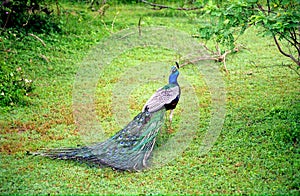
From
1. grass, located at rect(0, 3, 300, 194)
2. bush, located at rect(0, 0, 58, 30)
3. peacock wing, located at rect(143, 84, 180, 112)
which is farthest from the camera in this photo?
bush, located at rect(0, 0, 58, 30)

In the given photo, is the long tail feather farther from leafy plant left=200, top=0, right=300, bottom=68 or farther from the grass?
leafy plant left=200, top=0, right=300, bottom=68

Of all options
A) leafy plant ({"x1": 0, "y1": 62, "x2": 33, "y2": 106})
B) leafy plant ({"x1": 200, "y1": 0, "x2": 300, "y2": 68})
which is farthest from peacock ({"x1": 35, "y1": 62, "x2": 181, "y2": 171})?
leafy plant ({"x1": 0, "y1": 62, "x2": 33, "y2": 106})

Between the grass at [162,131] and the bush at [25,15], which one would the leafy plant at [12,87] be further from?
the bush at [25,15]

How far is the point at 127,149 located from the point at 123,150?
47 mm

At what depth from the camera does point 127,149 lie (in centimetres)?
535

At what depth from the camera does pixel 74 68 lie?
8.76m

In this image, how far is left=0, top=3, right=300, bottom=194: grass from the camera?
4992 millimetres

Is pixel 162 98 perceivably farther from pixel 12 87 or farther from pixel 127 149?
pixel 12 87

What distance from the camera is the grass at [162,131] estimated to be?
4992mm

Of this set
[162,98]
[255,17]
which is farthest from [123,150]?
[255,17]

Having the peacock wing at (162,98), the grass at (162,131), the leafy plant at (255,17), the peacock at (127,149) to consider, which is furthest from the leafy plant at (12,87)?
the leafy plant at (255,17)

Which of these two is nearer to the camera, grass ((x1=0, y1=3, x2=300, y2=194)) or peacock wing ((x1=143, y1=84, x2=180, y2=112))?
grass ((x1=0, y1=3, x2=300, y2=194))

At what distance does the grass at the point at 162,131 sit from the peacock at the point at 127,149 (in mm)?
98

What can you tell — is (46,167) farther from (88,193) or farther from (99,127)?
(99,127)
